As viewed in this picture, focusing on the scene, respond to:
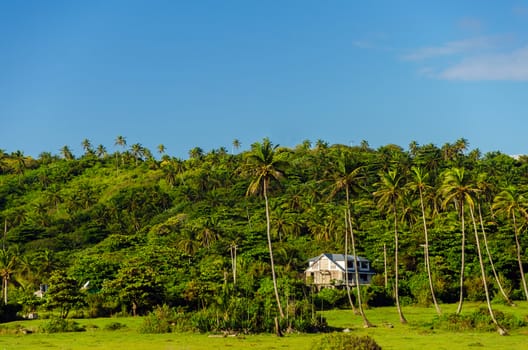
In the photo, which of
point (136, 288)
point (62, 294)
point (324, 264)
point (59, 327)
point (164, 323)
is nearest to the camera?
point (164, 323)

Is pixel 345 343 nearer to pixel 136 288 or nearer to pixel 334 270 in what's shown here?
pixel 136 288

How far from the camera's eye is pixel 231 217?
7308 inches

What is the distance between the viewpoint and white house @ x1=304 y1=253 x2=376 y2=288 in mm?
132875

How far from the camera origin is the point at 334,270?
5271 inches

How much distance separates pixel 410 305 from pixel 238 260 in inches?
1364

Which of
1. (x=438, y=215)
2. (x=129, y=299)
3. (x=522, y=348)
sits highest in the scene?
(x=438, y=215)

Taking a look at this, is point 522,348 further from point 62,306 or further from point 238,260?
point 238,260

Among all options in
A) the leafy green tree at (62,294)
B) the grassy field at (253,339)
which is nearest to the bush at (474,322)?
the grassy field at (253,339)

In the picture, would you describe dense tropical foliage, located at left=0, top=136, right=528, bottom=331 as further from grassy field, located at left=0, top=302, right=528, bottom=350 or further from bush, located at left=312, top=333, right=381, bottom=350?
bush, located at left=312, top=333, right=381, bottom=350

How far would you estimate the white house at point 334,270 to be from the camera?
13288 cm

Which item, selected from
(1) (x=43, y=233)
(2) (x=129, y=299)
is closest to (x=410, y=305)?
(2) (x=129, y=299)

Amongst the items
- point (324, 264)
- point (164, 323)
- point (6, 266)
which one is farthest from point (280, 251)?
point (164, 323)

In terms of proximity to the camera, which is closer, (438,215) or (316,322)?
(316,322)

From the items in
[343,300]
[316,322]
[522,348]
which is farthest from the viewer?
[343,300]
